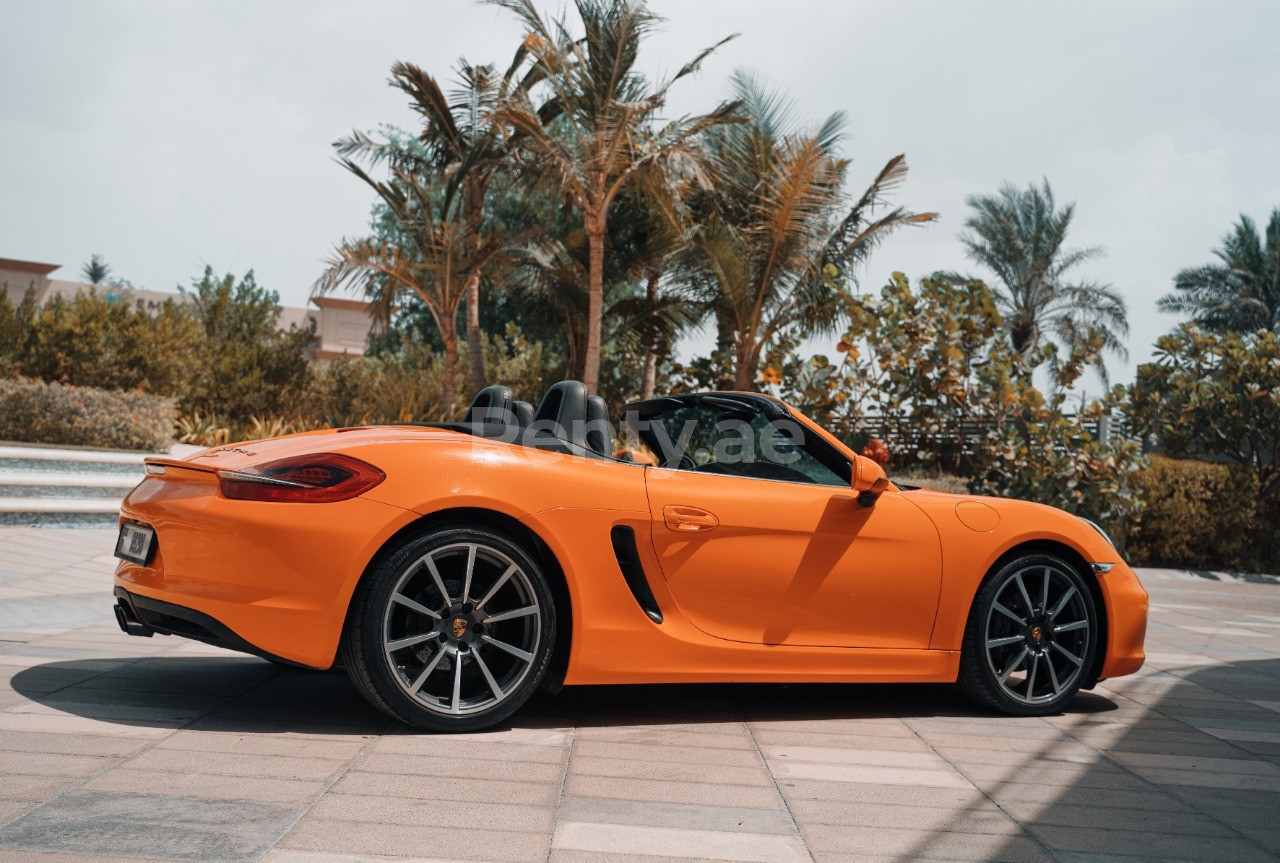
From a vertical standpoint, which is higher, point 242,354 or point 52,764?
point 242,354

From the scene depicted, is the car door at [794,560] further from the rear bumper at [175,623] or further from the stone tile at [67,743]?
the stone tile at [67,743]

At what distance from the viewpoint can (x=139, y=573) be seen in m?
3.82

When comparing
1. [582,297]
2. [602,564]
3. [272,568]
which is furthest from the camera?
[582,297]

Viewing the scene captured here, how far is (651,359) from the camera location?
20.0 metres

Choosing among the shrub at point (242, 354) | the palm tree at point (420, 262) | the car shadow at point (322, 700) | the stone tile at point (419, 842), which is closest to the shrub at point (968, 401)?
the palm tree at point (420, 262)

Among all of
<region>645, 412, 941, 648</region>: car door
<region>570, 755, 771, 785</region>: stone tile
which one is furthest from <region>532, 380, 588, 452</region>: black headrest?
<region>570, 755, 771, 785</region>: stone tile

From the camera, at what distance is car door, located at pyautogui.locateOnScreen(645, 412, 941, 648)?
4.17 metres

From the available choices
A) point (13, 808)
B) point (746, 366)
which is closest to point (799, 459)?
point (13, 808)

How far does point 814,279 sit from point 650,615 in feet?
42.9

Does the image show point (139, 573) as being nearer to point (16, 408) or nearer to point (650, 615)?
point (650, 615)

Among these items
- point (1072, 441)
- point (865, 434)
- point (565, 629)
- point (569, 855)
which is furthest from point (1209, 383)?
point (569, 855)

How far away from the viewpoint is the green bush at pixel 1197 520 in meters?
15.1

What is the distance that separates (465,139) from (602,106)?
13.0ft

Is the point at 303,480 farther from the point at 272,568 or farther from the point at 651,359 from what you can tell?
the point at 651,359
